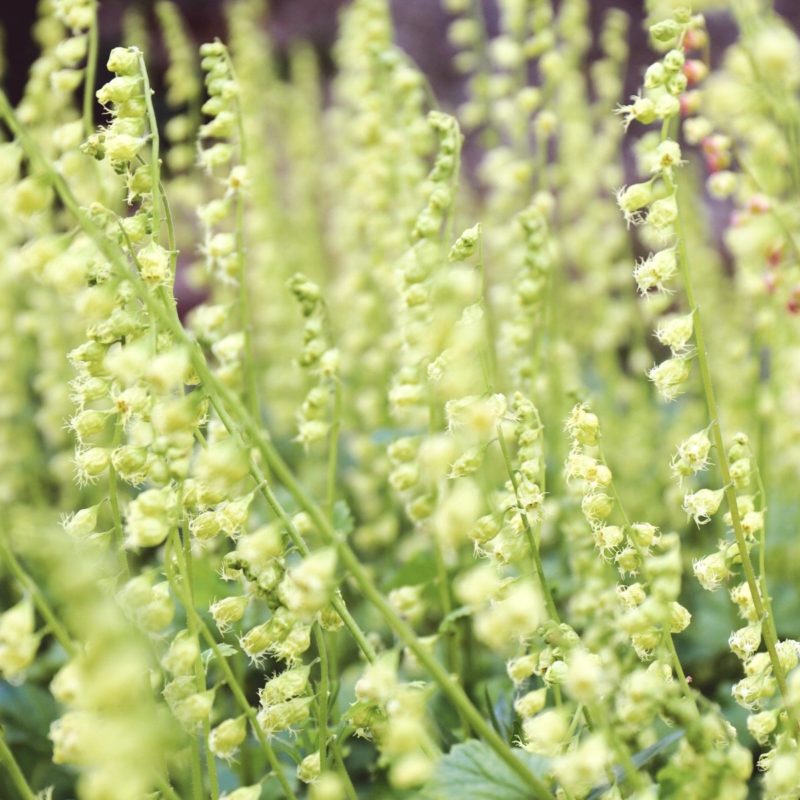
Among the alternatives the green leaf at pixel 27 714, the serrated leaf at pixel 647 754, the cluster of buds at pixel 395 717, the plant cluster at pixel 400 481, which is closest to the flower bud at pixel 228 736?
the plant cluster at pixel 400 481

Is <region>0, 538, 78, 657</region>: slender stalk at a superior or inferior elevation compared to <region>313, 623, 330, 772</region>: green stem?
superior

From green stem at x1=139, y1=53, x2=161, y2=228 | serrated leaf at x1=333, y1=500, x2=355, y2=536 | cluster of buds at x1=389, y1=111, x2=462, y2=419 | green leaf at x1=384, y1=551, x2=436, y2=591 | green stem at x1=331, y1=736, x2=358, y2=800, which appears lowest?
green leaf at x1=384, y1=551, x2=436, y2=591

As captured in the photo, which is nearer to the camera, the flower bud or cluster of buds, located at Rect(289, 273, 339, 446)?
the flower bud

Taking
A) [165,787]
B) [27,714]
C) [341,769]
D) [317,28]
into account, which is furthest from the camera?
[317,28]

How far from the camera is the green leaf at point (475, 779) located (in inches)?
41.5

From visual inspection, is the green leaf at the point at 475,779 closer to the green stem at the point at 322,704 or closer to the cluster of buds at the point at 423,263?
the green stem at the point at 322,704

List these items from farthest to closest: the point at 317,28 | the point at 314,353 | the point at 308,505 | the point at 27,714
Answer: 1. the point at 317,28
2. the point at 27,714
3. the point at 314,353
4. the point at 308,505

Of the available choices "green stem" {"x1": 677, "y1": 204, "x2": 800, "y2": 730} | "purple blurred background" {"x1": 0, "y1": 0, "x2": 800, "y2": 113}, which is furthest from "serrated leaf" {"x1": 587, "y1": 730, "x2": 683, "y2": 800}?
"purple blurred background" {"x1": 0, "y1": 0, "x2": 800, "y2": 113}

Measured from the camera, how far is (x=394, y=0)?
19.0 ft

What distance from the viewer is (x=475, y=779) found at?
3.51 feet

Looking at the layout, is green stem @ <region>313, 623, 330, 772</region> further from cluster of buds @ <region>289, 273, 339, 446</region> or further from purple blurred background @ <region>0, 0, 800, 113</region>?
purple blurred background @ <region>0, 0, 800, 113</region>

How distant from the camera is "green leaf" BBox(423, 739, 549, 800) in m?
1.05

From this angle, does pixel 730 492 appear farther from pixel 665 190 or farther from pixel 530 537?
pixel 665 190

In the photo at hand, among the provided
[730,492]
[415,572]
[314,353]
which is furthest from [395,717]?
[415,572]
